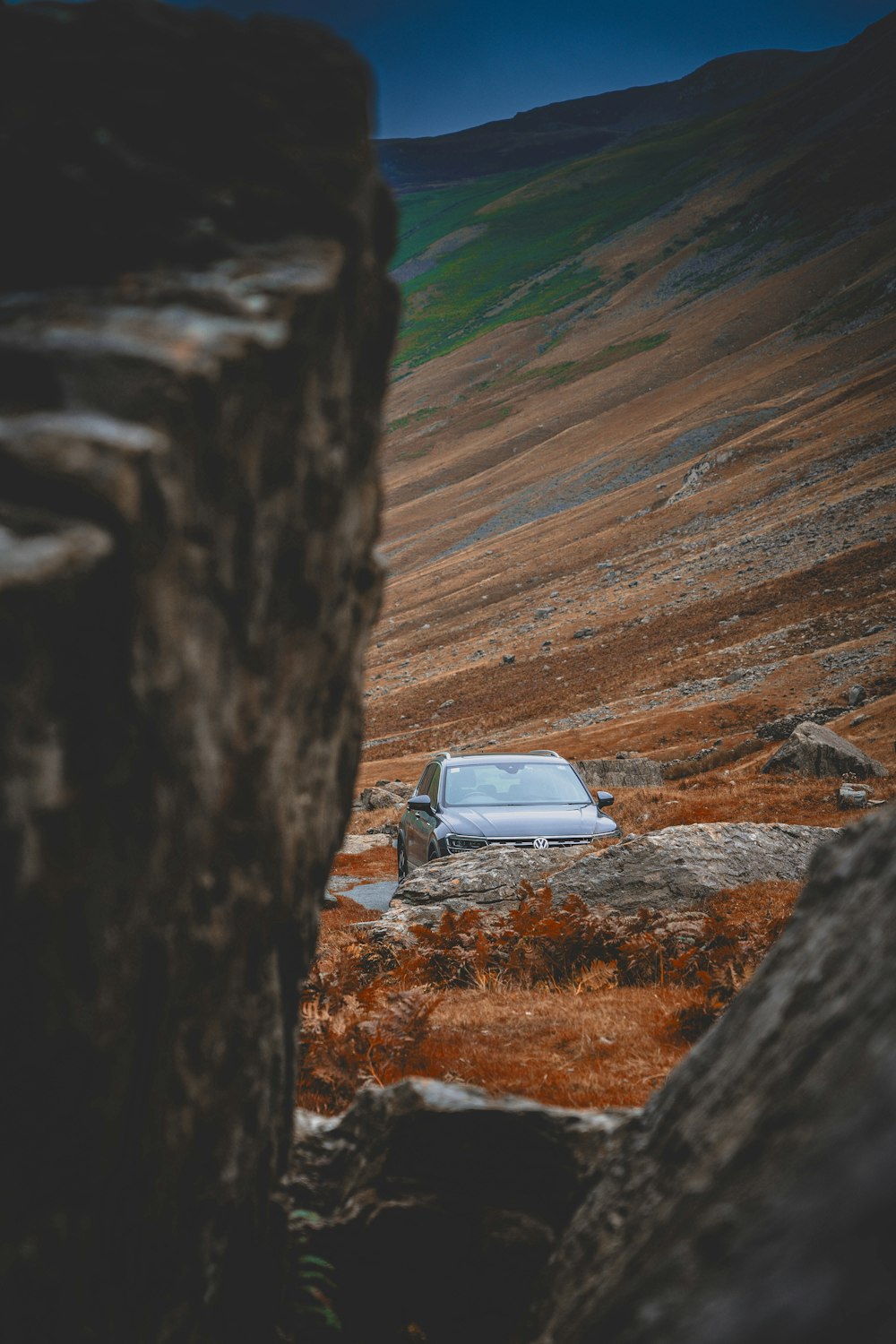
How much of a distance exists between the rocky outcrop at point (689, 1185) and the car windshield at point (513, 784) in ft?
28.6

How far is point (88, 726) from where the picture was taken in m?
1.90

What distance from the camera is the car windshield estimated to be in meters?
12.2

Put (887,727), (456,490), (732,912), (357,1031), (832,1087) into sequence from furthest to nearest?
(456,490)
(887,727)
(732,912)
(357,1031)
(832,1087)

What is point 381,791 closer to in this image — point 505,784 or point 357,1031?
point 505,784

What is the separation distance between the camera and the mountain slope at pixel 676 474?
3697cm

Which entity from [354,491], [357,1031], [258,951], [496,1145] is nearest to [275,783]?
[258,951]

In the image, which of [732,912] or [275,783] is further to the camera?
[732,912]

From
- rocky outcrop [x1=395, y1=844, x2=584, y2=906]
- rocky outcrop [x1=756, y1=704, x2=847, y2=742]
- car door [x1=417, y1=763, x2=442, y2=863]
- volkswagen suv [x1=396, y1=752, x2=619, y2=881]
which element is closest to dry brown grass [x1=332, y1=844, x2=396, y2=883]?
volkswagen suv [x1=396, y1=752, x2=619, y2=881]

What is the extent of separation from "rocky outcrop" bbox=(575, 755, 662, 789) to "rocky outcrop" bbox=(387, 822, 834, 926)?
A: 13.2 m

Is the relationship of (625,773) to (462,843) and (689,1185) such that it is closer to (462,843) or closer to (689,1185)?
(462,843)

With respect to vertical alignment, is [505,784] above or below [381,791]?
above

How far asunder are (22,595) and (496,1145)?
256 cm

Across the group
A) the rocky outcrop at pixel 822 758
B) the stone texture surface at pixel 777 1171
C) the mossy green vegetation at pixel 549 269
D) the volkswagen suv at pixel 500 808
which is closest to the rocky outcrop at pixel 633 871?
the volkswagen suv at pixel 500 808

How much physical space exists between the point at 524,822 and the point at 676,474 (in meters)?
61.1
